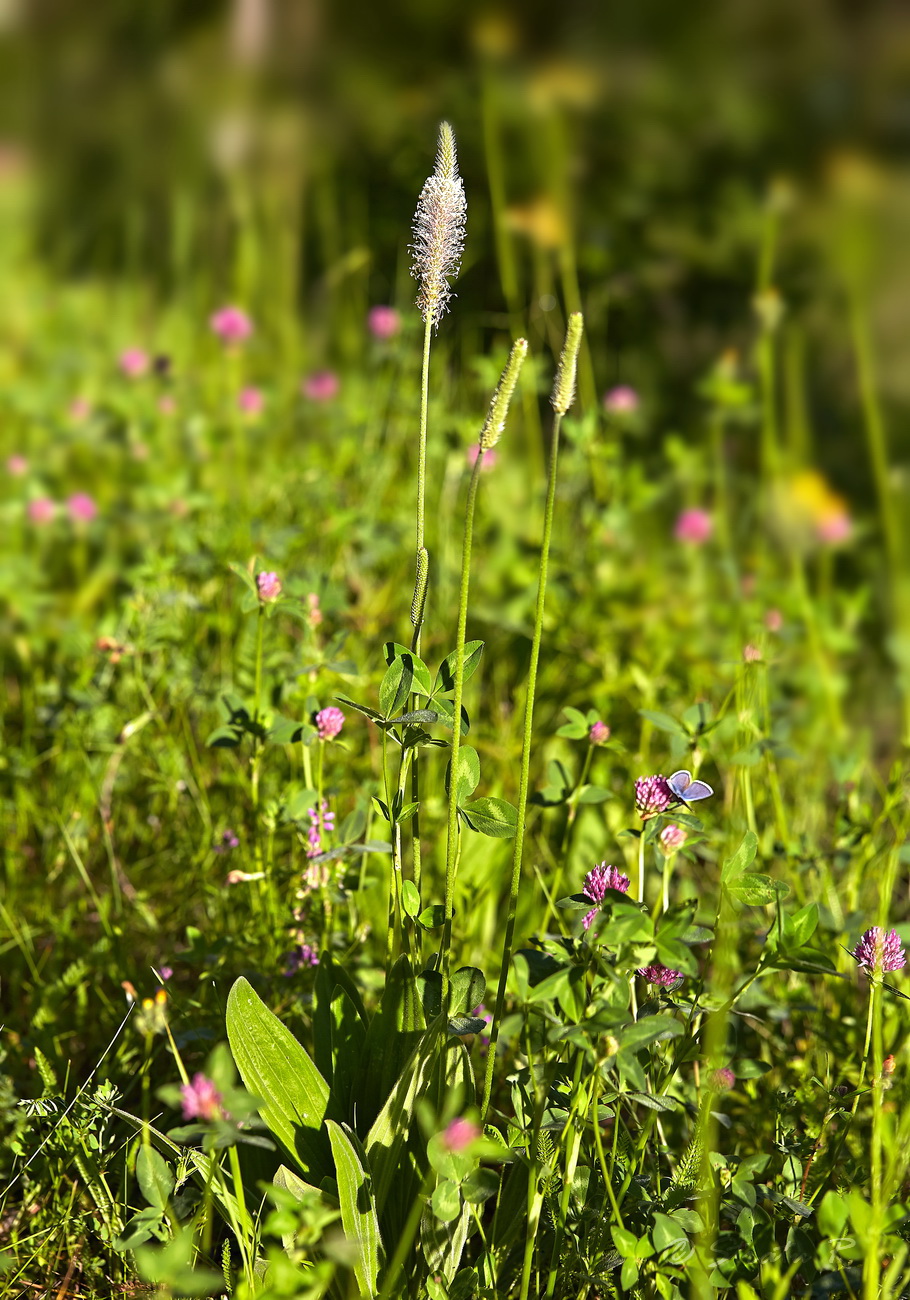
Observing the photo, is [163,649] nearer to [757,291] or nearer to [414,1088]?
[414,1088]

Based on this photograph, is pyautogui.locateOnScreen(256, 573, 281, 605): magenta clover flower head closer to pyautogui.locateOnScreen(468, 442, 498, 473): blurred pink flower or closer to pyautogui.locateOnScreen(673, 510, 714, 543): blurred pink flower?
pyautogui.locateOnScreen(468, 442, 498, 473): blurred pink flower

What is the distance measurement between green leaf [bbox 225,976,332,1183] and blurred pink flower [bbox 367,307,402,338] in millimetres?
1698

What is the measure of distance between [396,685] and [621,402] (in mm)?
1409

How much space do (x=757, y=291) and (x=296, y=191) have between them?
1026 mm

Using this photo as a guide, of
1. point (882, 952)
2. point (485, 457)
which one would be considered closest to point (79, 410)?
point (485, 457)

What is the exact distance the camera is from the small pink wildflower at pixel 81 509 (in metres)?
1.88

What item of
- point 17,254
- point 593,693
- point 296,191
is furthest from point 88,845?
point 17,254

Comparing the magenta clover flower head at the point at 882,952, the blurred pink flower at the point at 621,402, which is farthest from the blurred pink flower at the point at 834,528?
the magenta clover flower head at the point at 882,952

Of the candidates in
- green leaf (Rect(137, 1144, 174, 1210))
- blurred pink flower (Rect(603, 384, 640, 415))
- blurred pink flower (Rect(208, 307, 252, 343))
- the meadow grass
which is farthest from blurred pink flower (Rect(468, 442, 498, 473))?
green leaf (Rect(137, 1144, 174, 1210))

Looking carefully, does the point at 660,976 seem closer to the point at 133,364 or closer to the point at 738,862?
the point at 738,862

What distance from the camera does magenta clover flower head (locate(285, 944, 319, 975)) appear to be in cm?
106

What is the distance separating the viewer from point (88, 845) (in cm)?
137

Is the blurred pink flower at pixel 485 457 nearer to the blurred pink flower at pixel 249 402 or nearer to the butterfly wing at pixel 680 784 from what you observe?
the blurred pink flower at pixel 249 402

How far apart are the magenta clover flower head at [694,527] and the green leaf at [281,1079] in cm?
131
